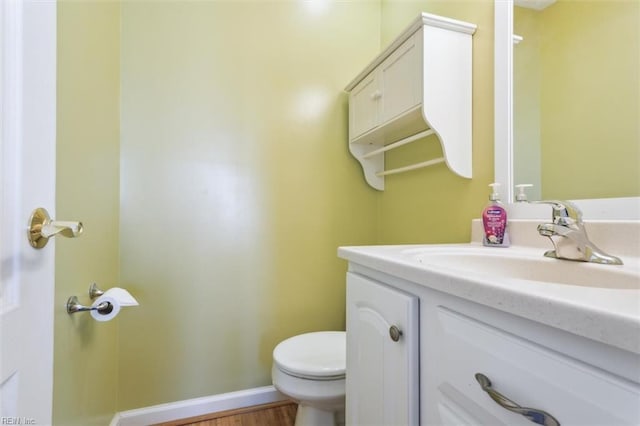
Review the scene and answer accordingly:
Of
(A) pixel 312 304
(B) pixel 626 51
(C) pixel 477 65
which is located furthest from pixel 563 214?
(A) pixel 312 304

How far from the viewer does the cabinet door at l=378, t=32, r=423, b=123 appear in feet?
3.55

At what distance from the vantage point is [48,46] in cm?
49

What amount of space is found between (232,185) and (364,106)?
0.79m

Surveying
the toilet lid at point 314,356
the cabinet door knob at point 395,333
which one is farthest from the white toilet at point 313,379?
the cabinet door knob at point 395,333

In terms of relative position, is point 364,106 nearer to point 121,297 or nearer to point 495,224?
point 495,224

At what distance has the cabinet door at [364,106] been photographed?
1368 millimetres

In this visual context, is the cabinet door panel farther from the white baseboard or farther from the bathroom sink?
the white baseboard

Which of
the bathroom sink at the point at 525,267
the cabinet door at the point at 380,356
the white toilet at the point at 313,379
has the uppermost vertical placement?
the bathroom sink at the point at 525,267

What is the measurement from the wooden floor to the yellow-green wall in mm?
121

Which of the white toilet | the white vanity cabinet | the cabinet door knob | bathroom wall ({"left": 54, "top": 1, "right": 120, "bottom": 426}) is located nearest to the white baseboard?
bathroom wall ({"left": 54, "top": 1, "right": 120, "bottom": 426})

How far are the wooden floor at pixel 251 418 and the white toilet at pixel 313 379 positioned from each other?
0.80 feet

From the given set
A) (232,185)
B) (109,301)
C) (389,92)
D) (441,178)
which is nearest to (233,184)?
(232,185)

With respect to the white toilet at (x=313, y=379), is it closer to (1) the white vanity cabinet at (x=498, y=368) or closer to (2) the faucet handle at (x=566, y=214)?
(1) the white vanity cabinet at (x=498, y=368)

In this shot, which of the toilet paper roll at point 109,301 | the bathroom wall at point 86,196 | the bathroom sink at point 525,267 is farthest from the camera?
the toilet paper roll at point 109,301
